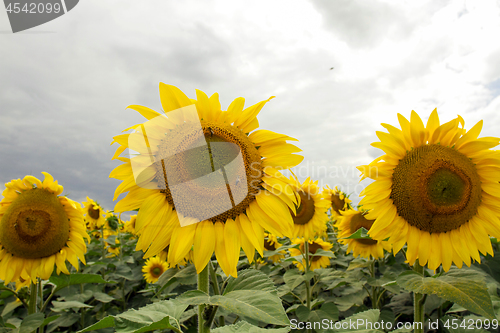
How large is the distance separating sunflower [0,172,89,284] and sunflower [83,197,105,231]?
4.31m

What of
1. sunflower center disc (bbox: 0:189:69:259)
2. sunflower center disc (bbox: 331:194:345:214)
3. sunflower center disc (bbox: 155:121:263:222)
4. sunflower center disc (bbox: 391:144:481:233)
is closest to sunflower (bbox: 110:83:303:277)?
sunflower center disc (bbox: 155:121:263:222)

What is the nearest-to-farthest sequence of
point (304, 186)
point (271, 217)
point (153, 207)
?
1. point (153, 207)
2. point (271, 217)
3. point (304, 186)

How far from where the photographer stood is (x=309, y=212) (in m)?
5.26

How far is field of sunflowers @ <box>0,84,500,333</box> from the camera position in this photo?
1.68 meters

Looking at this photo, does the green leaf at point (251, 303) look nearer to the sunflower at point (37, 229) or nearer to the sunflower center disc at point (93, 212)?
the sunflower at point (37, 229)

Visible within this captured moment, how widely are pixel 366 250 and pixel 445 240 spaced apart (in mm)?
2038

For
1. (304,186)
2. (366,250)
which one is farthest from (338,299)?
(304,186)

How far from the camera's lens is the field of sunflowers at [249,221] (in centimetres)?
168

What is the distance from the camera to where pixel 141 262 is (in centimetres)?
721

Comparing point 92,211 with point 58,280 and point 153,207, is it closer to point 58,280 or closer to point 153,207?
point 58,280

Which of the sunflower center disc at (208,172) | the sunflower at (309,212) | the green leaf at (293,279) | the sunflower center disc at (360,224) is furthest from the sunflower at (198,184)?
the sunflower at (309,212)

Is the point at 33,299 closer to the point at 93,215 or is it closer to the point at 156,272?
the point at 156,272

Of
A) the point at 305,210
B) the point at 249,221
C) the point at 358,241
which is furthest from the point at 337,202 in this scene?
the point at 249,221

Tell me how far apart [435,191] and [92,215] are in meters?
8.05
